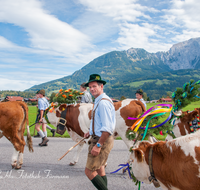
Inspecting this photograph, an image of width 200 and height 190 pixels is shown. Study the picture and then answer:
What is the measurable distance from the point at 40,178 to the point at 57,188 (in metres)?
0.77

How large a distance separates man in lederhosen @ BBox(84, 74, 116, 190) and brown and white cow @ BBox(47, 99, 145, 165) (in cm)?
218

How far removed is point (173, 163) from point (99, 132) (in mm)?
1097

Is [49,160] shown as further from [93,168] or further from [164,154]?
[164,154]

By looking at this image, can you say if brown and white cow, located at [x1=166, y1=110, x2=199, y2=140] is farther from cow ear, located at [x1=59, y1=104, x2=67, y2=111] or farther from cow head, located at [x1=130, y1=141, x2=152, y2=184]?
cow ear, located at [x1=59, y1=104, x2=67, y2=111]

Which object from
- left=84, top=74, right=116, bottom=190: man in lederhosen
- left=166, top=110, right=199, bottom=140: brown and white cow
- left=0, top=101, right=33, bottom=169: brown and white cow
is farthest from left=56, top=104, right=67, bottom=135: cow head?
left=166, top=110, right=199, bottom=140: brown and white cow

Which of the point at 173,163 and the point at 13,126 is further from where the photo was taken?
the point at 13,126

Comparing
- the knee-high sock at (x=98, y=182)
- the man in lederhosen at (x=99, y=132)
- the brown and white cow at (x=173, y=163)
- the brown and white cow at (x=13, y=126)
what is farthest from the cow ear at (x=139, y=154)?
the brown and white cow at (x=13, y=126)

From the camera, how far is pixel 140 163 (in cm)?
226

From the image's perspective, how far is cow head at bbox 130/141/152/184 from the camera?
7.33ft

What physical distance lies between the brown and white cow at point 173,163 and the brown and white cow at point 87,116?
242 cm

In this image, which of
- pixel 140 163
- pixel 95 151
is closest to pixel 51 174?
pixel 95 151

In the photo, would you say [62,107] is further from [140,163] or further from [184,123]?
[140,163]

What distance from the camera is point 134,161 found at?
7.57 ft

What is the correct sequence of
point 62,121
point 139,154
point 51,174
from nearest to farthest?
point 139,154
point 51,174
point 62,121
